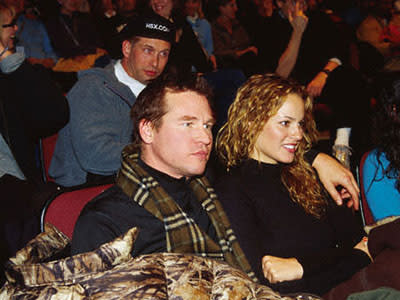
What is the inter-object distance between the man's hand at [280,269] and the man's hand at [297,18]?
2767 mm

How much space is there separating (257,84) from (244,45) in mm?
3854

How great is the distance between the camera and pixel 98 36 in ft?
14.9

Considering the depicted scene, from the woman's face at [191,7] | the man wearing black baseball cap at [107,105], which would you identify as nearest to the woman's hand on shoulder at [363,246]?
the man wearing black baseball cap at [107,105]

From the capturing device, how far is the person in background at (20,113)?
2.13 m

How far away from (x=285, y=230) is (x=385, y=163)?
0.62m

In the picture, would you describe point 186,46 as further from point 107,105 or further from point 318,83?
point 107,105

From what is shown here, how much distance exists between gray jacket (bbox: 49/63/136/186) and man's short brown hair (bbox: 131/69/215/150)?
68 centimetres

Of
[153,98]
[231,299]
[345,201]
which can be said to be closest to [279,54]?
[345,201]

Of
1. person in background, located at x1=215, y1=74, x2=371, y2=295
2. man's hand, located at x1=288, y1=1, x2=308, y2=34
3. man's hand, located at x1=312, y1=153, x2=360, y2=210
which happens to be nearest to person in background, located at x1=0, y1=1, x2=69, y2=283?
person in background, located at x1=215, y1=74, x2=371, y2=295

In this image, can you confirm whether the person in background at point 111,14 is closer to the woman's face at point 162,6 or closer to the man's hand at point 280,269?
the woman's face at point 162,6

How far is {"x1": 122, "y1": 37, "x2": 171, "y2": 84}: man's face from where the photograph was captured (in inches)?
111

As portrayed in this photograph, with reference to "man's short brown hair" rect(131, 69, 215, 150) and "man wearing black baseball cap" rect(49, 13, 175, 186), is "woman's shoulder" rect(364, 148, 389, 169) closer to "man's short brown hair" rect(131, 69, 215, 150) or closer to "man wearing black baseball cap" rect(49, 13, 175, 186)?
"man's short brown hair" rect(131, 69, 215, 150)

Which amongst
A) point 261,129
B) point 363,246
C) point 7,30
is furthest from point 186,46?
point 363,246

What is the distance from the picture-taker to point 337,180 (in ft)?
6.63
